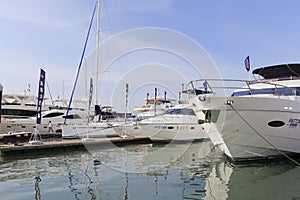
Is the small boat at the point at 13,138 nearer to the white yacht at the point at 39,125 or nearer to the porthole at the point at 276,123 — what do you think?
the white yacht at the point at 39,125

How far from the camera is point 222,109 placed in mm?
10742

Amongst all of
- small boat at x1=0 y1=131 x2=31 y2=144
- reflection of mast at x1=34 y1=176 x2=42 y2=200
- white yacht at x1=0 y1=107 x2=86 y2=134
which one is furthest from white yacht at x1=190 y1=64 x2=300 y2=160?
white yacht at x1=0 y1=107 x2=86 y2=134

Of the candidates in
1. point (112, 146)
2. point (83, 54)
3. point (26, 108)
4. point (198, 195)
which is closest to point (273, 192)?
point (198, 195)

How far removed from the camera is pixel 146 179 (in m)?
9.58

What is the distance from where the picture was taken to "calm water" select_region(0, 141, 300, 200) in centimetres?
786

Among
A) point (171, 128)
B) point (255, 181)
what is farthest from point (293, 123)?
point (171, 128)

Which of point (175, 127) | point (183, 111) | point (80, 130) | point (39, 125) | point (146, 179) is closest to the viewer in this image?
point (146, 179)

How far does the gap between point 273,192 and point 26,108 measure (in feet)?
114

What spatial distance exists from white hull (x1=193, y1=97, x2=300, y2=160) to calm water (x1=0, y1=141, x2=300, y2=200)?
750 millimetres

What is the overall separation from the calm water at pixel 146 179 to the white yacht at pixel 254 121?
0.74 meters

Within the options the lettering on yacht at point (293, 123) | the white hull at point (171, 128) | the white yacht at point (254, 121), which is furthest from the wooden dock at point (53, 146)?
the lettering on yacht at point (293, 123)

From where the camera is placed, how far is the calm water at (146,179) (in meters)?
7.86

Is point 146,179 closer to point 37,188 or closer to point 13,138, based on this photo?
point 37,188

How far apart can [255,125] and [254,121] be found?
8.3 inches
